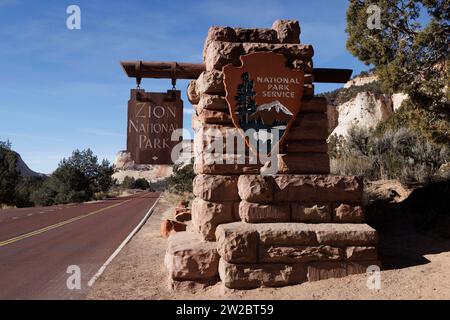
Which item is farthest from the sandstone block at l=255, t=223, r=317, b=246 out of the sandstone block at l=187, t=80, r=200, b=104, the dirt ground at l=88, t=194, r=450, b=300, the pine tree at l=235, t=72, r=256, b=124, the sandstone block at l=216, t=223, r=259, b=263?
the sandstone block at l=187, t=80, r=200, b=104

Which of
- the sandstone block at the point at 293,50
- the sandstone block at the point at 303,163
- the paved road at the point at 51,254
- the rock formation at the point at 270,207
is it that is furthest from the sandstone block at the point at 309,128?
the paved road at the point at 51,254

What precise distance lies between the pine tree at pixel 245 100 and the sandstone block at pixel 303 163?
2.76ft

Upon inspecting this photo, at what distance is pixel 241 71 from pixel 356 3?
9.50m

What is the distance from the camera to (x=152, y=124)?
22.5 feet

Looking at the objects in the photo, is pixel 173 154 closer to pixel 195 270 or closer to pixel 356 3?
pixel 195 270

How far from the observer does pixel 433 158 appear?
1320 centimetres

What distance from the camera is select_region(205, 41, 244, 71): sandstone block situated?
6.39 meters

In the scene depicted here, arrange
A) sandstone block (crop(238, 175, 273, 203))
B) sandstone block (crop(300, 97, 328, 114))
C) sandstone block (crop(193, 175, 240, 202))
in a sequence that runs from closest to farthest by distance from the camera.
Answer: sandstone block (crop(238, 175, 273, 203)) → sandstone block (crop(193, 175, 240, 202)) → sandstone block (crop(300, 97, 328, 114))

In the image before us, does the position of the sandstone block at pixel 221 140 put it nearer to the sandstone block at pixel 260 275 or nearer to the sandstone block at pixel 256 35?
the sandstone block at pixel 256 35

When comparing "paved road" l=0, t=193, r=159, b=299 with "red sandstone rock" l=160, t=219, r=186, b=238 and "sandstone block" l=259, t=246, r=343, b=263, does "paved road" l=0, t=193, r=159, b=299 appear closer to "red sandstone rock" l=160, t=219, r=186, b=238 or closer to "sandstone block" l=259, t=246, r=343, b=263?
"red sandstone rock" l=160, t=219, r=186, b=238

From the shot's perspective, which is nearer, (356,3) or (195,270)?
(195,270)

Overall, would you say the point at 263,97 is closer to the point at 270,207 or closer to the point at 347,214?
the point at 270,207

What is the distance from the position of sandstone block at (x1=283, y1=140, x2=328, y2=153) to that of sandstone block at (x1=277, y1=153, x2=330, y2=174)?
0.06 metres
